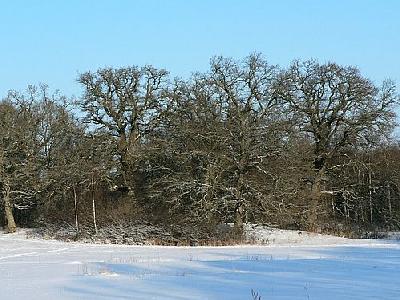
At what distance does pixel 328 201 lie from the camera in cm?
3631

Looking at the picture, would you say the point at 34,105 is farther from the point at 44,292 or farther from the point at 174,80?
the point at 44,292

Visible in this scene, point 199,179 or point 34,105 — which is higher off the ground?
point 34,105

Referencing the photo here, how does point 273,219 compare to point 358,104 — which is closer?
point 273,219

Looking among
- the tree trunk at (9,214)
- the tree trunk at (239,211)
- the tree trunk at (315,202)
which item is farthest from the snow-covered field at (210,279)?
the tree trunk at (9,214)

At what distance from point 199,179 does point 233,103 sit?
14.9ft

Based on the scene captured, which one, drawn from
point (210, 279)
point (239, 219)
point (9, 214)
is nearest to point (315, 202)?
point (239, 219)

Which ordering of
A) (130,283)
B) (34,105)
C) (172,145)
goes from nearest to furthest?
(130,283) < (172,145) < (34,105)

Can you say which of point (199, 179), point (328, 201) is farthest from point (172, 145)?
point (328, 201)

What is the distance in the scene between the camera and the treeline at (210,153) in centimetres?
3136

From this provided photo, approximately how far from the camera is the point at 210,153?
31.1 meters

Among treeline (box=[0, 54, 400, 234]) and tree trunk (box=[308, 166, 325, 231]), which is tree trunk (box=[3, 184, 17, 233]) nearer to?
treeline (box=[0, 54, 400, 234])

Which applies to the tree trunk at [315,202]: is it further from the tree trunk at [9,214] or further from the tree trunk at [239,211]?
the tree trunk at [9,214]

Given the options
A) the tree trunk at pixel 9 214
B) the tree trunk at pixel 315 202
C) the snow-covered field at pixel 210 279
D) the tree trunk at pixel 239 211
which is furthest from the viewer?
the tree trunk at pixel 9 214

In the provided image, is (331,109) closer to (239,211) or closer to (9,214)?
(239,211)
